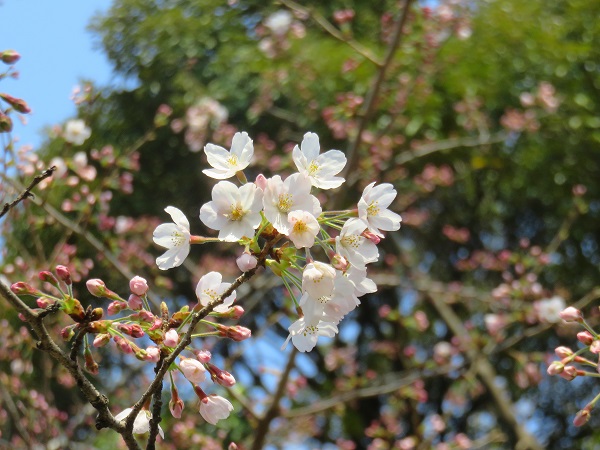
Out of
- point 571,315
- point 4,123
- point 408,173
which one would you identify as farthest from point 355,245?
point 408,173

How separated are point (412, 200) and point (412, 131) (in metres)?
0.42

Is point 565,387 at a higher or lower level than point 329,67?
lower

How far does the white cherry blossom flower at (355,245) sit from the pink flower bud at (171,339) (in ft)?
0.73

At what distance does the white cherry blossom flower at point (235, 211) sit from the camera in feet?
2.86

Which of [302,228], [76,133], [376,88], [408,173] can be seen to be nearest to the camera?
[302,228]

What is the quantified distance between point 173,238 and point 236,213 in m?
0.13

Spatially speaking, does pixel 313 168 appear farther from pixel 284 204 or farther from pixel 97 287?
pixel 97 287

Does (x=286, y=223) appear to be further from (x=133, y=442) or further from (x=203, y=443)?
(x=203, y=443)

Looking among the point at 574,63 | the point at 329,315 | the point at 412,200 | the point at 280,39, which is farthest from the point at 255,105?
the point at 329,315

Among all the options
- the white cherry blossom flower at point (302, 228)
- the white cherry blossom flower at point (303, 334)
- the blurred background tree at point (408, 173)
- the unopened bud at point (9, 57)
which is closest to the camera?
the white cherry blossom flower at point (302, 228)

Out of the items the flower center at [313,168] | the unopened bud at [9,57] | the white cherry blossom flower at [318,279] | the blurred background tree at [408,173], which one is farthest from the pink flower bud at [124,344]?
the blurred background tree at [408,173]

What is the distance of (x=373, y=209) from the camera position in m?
0.97

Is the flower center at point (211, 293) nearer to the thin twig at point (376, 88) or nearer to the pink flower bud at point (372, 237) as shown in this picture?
the pink flower bud at point (372, 237)

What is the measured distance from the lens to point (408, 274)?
3.96 m
